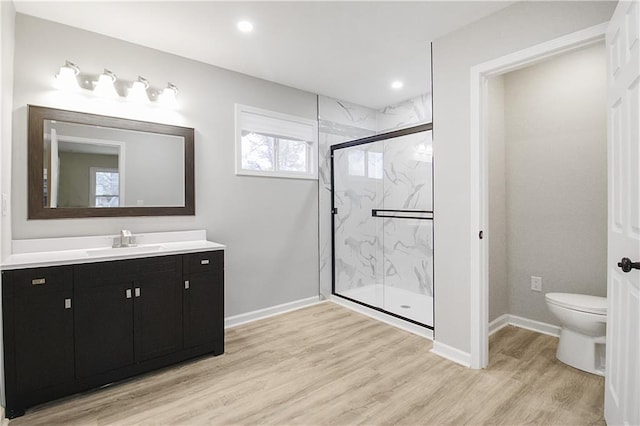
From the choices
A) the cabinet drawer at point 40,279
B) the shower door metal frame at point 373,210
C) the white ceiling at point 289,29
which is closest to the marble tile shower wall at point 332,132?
the shower door metal frame at point 373,210

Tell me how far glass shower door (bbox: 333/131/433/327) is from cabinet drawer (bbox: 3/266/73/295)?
264 centimetres

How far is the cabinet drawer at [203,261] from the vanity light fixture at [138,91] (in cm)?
135

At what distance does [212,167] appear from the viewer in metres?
3.01

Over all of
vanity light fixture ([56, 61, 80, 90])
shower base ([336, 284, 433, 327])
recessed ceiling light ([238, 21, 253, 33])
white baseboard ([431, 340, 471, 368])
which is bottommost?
white baseboard ([431, 340, 471, 368])

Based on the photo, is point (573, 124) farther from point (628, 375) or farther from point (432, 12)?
point (628, 375)

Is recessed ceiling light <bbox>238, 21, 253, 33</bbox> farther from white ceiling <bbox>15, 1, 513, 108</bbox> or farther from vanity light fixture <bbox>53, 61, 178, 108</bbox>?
vanity light fixture <bbox>53, 61, 178, 108</bbox>

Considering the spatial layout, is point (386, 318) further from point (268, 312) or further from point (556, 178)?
point (556, 178)

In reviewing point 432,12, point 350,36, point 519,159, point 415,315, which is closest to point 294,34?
point 350,36

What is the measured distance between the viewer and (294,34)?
2465mm

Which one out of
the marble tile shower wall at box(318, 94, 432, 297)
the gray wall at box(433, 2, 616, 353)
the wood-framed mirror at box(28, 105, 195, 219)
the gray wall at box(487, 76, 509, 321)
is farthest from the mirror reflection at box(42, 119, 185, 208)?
the gray wall at box(487, 76, 509, 321)

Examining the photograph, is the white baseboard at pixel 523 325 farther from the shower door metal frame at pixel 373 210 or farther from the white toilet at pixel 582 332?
the shower door metal frame at pixel 373 210

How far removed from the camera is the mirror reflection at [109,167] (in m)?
2.31

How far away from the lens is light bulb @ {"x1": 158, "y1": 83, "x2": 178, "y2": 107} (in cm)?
271

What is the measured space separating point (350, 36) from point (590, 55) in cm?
198
